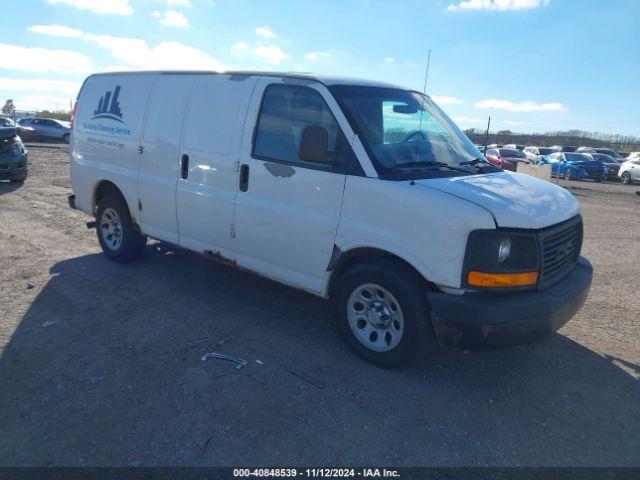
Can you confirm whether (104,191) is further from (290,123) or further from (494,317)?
(494,317)

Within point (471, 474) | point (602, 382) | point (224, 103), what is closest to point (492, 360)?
point (602, 382)

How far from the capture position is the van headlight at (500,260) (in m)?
3.39

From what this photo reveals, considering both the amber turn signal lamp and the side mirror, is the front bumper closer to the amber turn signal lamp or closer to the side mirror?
the amber turn signal lamp

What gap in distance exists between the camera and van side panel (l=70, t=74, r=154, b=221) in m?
5.74

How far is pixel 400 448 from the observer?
3.06m

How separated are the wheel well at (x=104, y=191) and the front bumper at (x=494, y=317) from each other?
4365 mm

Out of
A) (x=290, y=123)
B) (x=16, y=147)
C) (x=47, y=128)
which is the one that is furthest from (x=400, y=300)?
(x=47, y=128)

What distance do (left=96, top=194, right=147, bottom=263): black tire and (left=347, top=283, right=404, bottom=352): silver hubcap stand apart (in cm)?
331

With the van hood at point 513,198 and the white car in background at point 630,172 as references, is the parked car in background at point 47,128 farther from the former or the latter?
the van hood at point 513,198

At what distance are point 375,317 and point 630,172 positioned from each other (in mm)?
25717

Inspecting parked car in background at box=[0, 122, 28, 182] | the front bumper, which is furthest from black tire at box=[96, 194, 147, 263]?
parked car in background at box=[0, 122, 28, 182]

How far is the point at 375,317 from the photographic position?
3.97 metres

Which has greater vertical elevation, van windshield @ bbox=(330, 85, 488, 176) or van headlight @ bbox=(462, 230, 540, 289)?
van windshield @ bbox=(330, 85, 488, 176)

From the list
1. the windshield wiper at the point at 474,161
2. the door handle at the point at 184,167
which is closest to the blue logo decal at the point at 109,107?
the door handle at the point at 184,167
